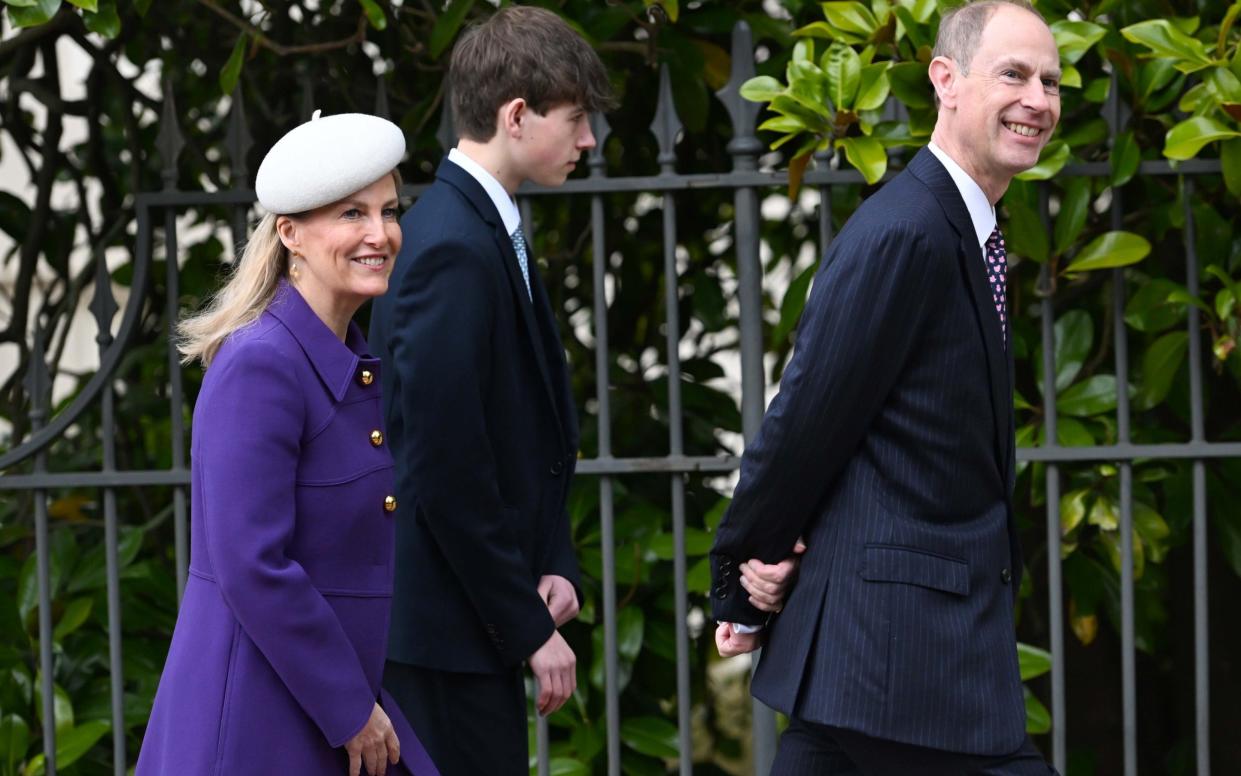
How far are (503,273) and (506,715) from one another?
687 mm

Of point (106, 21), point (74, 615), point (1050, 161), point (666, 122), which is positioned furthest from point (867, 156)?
point (74, 615)

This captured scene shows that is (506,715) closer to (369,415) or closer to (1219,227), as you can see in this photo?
(369,415)

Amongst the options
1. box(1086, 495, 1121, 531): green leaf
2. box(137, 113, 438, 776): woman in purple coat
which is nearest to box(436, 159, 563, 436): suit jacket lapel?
box(137, 113, 438, 776): woman in purple coat

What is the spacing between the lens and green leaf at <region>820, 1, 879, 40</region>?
9.18 ft

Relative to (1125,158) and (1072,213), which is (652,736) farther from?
(1125,158)

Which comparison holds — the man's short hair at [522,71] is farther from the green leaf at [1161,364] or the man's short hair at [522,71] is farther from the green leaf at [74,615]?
the green leaf at [74,615]

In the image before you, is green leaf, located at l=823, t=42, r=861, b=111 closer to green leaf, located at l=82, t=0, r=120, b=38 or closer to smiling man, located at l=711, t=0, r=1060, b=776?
smiling man, located at l=711, t=0, r=1060, b=776

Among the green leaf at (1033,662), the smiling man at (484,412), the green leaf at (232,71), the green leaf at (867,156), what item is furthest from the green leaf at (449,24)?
the green leaf at (1033,662)

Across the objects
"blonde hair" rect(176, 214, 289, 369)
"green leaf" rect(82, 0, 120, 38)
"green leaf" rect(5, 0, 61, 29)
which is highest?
"green leaf" rect(82, 0, 120, 38)

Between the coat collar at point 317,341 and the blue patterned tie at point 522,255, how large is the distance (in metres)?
0.47

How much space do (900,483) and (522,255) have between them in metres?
0.79

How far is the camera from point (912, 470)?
2105mm

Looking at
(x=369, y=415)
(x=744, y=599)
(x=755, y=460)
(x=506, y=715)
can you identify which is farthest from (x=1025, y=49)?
(x=506, y=715)

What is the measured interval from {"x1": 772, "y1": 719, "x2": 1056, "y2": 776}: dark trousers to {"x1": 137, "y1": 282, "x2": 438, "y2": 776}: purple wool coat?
665mm
